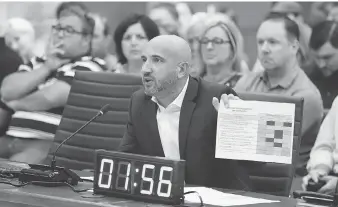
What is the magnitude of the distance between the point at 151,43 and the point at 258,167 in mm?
745

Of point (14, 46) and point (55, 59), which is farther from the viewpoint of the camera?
point (14, 46)

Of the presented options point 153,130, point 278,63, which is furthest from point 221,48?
point 153,130

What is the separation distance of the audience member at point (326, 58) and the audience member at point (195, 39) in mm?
738

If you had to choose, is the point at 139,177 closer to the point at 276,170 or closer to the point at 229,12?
the point at 276,170

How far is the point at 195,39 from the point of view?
15.1ft

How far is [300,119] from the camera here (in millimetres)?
2896

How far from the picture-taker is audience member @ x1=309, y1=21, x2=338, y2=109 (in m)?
4.11

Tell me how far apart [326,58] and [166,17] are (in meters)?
1.40

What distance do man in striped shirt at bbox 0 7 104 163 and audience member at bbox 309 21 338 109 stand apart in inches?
53.4

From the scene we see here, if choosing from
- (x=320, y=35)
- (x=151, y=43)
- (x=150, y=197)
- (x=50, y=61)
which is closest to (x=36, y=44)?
(x=50, y=61)

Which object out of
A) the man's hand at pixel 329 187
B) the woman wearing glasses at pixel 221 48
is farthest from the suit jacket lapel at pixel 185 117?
the woman wearing glasses at pixel 221 48

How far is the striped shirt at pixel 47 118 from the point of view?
419 centimetres

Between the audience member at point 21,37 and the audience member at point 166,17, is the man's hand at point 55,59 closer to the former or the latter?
the audience member at point 166,17

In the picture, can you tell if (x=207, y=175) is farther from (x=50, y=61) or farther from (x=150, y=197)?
(x=50, y=61)
